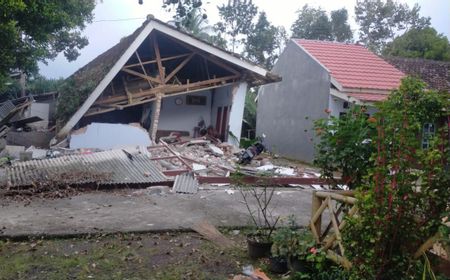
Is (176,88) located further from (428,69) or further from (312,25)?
(312,25)

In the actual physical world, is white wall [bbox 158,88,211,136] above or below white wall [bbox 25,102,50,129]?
above

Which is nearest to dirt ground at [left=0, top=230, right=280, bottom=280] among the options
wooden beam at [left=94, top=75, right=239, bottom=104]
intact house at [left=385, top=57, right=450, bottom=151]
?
wooden beam at [left=94, top=75, right=239, bottom=104]

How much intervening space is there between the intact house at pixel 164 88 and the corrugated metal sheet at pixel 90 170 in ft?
11.3

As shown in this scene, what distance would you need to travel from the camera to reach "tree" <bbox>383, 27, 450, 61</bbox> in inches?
990

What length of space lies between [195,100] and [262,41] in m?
21.9

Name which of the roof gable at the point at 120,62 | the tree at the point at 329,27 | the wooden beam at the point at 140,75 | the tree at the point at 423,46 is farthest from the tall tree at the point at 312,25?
the wooden beam at the point at 140,75

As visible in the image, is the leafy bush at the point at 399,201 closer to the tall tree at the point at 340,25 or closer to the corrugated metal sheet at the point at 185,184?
the corrugated metal sheet at the point at 185,184

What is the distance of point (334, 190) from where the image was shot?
14.9 ft

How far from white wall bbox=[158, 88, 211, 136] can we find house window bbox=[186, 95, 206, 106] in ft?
0.39

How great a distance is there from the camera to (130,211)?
671 cm

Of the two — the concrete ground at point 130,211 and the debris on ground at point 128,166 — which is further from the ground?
the debris on ground at point 128,166

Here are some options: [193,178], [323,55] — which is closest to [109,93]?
[193,178]

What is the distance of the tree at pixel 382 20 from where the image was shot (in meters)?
36.3

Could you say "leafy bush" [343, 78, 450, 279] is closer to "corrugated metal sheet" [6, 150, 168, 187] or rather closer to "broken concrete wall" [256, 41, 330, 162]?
"corrugated metal sheet" [6, 150, 168, 187]
